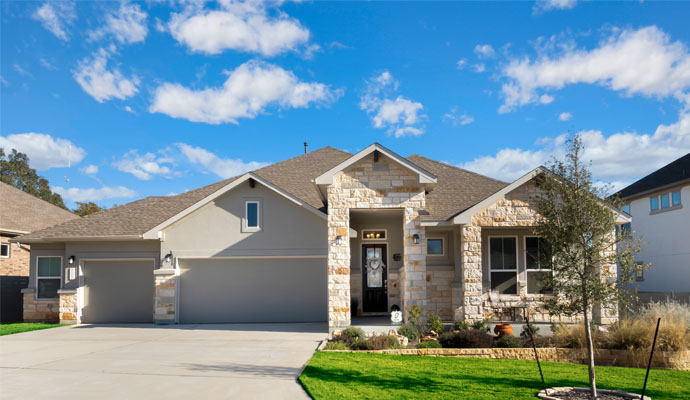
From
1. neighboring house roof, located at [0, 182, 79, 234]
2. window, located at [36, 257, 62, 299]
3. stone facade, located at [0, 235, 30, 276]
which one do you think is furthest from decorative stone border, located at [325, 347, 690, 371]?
neighboring house roof, located at [0, 182, 79, 234]

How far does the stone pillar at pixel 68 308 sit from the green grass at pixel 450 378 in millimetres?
10577

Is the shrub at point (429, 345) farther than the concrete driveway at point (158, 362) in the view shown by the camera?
Yes

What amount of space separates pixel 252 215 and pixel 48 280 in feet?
26.2

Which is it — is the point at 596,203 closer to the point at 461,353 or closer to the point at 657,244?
the point at 461,353

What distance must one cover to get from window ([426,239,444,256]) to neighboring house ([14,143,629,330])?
0.14 feet

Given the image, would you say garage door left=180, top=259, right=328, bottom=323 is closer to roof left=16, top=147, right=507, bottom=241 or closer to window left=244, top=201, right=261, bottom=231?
window left=244, top=201, right=261, bottom=231

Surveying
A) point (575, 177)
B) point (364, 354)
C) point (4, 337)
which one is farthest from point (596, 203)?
point (4, 337)

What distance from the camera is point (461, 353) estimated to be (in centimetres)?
1094

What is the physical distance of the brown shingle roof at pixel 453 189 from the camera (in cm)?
1503

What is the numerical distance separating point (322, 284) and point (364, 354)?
570 cm

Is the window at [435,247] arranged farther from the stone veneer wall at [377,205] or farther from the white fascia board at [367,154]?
the white fascia board at [367,154]

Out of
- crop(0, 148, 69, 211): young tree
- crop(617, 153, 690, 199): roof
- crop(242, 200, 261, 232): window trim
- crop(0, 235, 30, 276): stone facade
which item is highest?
crop(0, 148, 69, 211): young tree

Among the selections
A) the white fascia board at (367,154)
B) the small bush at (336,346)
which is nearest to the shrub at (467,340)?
the small bush at (336,346)

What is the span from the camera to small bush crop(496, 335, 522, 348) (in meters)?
11.1
